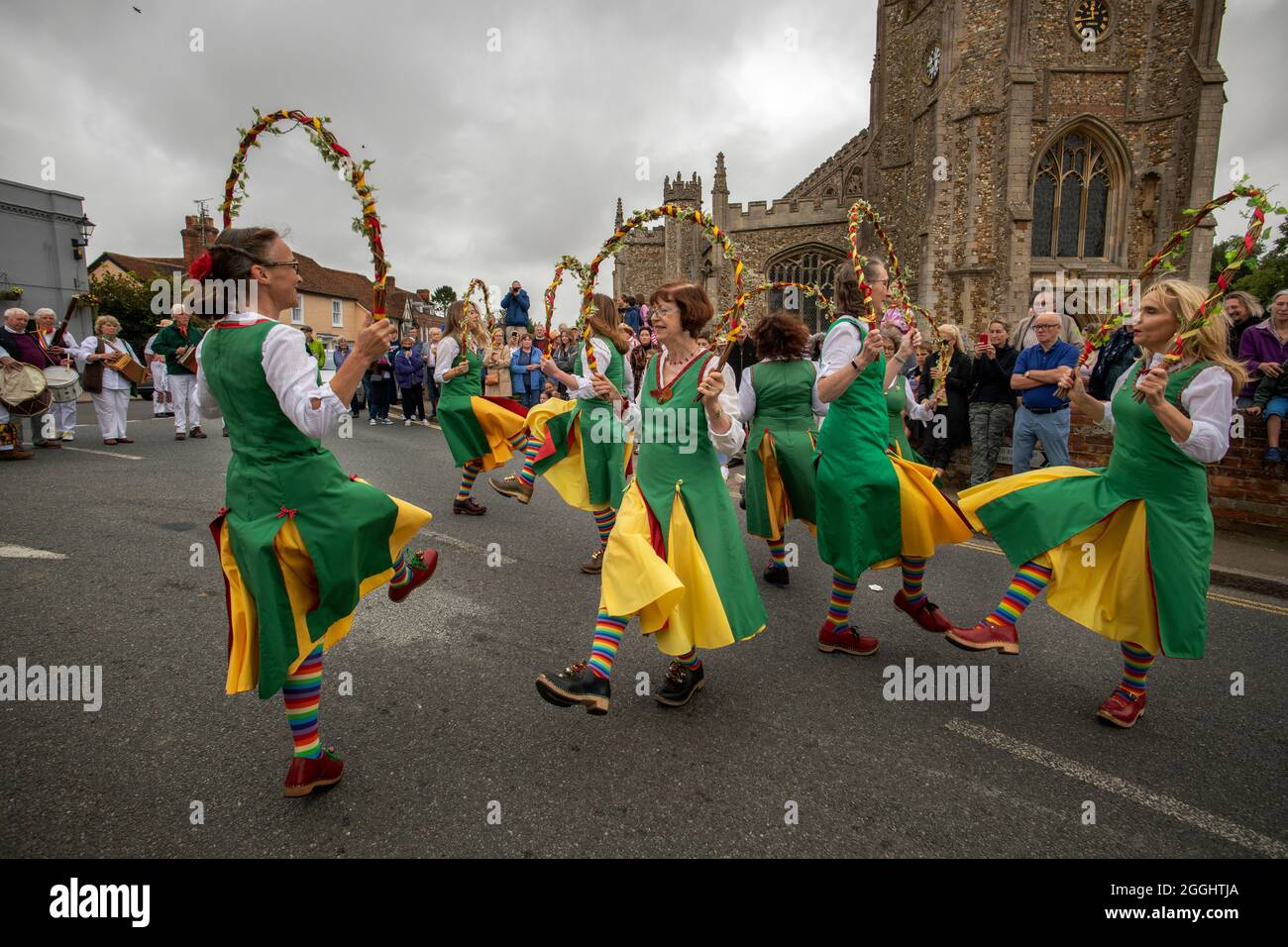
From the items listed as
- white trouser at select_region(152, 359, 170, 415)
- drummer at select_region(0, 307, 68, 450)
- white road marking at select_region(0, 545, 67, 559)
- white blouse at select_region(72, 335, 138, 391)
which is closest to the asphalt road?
white road marking at select_region(0, 545, 67, 559)

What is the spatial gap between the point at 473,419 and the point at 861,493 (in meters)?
4.64

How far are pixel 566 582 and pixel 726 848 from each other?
3126mm

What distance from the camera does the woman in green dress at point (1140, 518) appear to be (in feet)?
10.5

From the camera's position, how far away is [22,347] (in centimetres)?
999

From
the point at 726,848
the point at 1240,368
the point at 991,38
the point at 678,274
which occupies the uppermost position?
the point at 991,38

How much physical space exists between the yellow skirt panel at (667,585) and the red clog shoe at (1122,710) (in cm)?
203

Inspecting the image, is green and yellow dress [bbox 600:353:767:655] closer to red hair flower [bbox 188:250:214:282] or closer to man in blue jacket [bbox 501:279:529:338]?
red hair flower [bbox 188:250:214:282]

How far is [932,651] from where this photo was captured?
14.2 feet

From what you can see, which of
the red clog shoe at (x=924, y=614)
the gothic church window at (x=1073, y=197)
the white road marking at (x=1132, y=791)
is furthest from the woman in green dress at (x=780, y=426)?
the gothic church window at (x=1073, y=197)

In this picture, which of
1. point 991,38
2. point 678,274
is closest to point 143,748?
point 991,38

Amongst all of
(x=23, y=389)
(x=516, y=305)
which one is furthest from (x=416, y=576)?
(x=23, y=389)

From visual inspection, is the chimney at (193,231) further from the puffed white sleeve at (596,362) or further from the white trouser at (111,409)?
the puffed white sleeve at (596,362)

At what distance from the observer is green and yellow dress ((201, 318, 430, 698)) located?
2.58m

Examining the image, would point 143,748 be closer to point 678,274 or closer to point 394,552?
point 394,552
